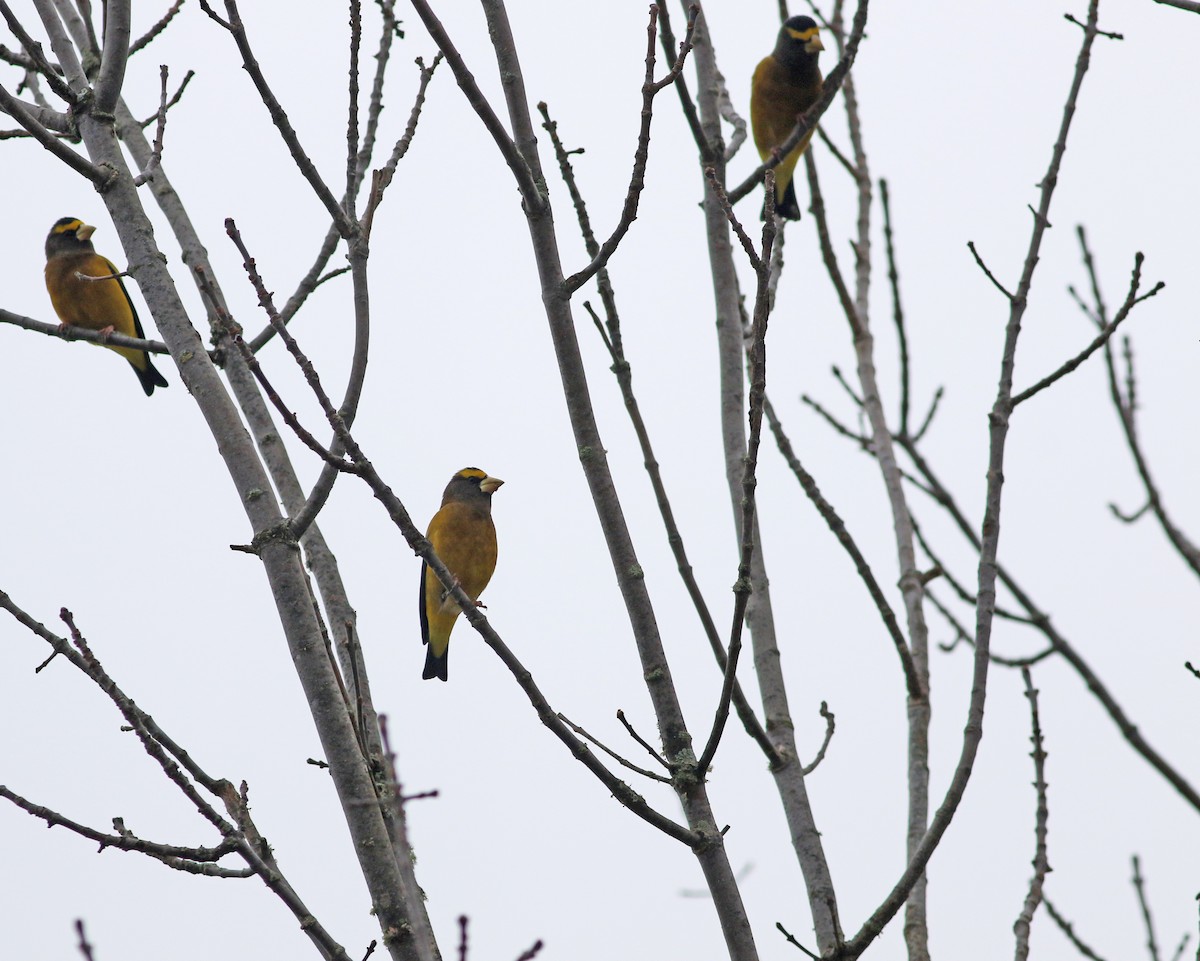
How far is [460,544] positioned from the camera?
6195 millimetres

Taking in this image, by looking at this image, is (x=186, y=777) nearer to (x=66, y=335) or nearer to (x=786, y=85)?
(x=66, y=335)

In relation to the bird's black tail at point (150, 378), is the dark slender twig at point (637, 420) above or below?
below

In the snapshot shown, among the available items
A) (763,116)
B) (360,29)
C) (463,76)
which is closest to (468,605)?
(463,76)

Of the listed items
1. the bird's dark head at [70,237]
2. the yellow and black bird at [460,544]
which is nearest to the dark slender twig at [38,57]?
the yellow and black bird at [460,544]

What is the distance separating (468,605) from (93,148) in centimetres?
169

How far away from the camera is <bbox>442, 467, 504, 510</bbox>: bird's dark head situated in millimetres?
6469

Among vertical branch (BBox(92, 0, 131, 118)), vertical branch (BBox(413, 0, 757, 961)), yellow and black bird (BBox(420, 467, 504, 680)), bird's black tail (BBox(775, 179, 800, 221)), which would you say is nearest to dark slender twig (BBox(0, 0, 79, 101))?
vertical branch (BBox(92, 0, 131, 118))

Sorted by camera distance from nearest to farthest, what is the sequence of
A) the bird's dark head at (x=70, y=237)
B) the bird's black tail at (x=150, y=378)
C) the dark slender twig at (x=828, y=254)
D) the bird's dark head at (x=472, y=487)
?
the dark slender twig at (x=828, y=254) < the bird's dark head at (x=472, y=487) < the bird's dark head at (x=70, y=237) < the bird's black tail at (x=150, y=378)

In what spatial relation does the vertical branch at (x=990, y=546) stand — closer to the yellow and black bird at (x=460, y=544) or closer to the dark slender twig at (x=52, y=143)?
the dark slender twig at (x=52, y=143)

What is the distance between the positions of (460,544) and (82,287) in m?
2.42

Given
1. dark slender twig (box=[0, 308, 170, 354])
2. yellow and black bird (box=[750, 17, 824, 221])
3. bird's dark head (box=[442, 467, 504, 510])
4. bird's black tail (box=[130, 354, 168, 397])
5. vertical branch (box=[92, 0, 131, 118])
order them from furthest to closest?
bird's black tail (box=[130, 354, 168, 397]), yellow and black bird (box=[750, 17, 824, 221]), bird's dark head (box=[442, 467, 504, 510]), dark slender twig (box=[0, 308, 170, 354]), vertical branch (box=[92, 0, 131, 118])

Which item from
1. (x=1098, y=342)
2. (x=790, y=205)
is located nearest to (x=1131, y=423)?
(x=1098, y=342)

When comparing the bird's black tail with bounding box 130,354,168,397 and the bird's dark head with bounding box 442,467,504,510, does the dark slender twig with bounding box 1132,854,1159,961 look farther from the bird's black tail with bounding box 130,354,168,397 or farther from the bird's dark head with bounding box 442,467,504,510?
the bird's black tail with bounding box 130,354,168,397

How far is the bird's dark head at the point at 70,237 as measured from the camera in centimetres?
680
